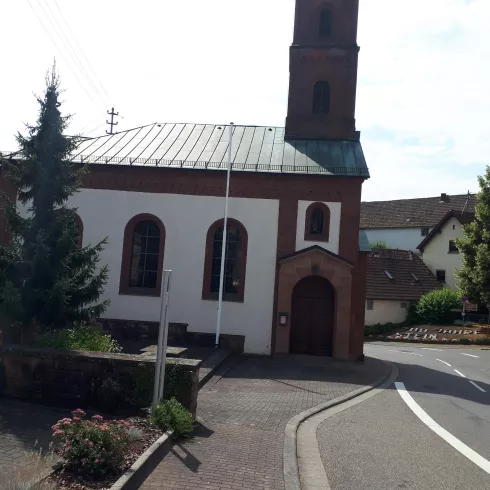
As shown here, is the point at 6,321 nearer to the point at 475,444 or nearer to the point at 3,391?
the point at 3,391

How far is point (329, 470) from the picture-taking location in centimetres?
669

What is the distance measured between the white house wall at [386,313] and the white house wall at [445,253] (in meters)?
10.4

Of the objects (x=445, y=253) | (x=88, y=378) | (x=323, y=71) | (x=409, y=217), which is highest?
(x=409, y=217)

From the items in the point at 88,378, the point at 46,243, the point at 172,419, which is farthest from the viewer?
the point at 46,243

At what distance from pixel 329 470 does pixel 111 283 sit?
47.6ft

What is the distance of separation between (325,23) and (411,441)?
1988 centimetres

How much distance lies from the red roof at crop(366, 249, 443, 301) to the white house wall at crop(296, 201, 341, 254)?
21.5m

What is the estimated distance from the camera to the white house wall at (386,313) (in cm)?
4003

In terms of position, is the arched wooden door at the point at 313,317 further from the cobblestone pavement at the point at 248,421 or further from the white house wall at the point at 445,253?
the white house wall at the point at 445,253

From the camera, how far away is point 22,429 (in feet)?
23.8

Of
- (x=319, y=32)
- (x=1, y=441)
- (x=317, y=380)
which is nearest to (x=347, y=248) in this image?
(x=317, y=380)

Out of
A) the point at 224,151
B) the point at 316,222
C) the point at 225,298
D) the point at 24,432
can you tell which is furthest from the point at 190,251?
the point at 24,432

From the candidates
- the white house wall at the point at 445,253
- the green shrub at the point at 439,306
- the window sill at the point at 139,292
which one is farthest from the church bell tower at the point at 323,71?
the white house wall at the point at 445,253

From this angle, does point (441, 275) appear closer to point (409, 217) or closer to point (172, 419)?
point (409, 217)
